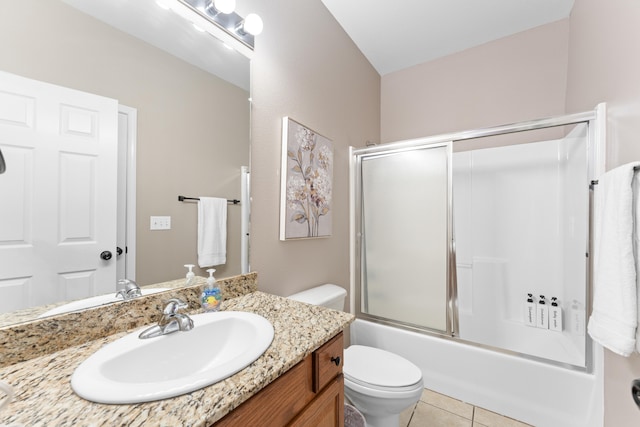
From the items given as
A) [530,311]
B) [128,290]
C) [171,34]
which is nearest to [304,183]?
[171,34]

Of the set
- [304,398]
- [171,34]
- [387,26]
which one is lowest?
[304,398]

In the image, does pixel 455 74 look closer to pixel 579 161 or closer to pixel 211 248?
pixel 579 161

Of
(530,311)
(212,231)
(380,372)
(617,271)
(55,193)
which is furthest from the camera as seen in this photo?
(530,311)

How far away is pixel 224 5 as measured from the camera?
1.18 metres

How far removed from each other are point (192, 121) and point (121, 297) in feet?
2.31

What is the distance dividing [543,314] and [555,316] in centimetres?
7

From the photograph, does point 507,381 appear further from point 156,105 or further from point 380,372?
point 156,105

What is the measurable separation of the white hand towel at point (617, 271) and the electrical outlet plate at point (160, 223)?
1.65 meters

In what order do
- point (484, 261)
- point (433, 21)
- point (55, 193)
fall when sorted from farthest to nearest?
point (484, 261)
point (433, 21)
point (55, 193)

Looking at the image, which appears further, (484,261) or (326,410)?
(484,261)

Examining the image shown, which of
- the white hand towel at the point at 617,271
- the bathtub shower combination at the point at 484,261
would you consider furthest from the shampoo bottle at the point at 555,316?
the white hand towel at the point at 617,271

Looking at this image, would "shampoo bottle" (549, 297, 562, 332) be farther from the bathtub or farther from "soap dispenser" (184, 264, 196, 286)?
"soap dispenser" (184, 264, 196, 286)

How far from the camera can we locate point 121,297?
0.91 meters

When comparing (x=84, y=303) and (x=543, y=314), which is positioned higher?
(x=84, y=303)
